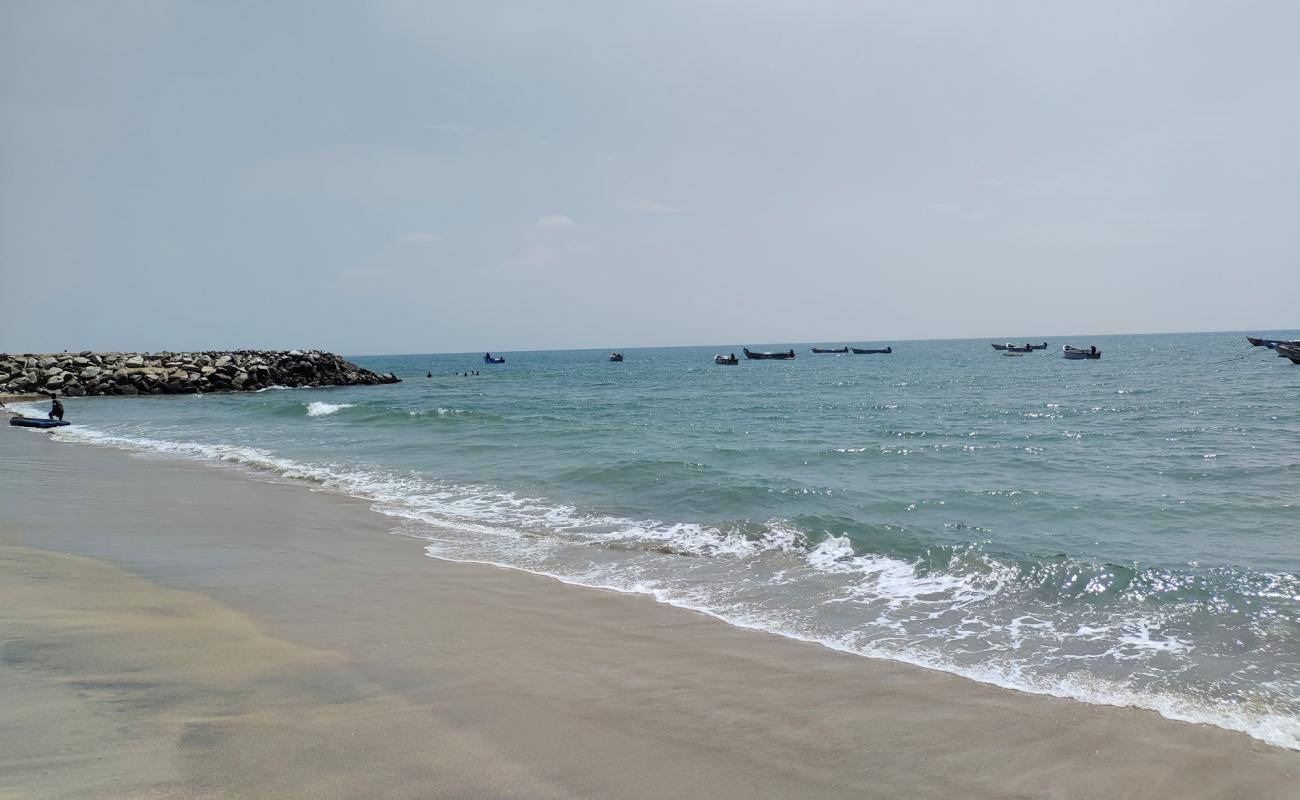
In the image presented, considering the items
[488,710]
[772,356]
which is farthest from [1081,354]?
[488,710]

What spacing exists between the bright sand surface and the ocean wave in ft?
1.56

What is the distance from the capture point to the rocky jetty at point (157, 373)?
149 ft

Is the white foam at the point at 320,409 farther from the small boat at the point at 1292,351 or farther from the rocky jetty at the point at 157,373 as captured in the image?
the small boat at the point at 1292,351

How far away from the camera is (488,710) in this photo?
15.2 feet

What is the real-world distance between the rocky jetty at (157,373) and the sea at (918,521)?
70.6 feet

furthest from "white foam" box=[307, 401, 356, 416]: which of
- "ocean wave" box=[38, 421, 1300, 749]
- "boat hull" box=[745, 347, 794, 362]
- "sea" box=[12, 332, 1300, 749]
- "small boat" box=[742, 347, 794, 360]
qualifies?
"boat hull" box=[745, 347, 794, 362]

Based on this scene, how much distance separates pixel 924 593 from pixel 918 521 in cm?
349

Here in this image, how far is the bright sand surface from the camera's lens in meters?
3.80

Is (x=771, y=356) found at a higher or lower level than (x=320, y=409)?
higher

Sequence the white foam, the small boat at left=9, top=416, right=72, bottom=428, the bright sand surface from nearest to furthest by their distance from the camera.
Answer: the bright sand surface
the small boat at left=9, top=416, right=72, bottom=428
the white foam

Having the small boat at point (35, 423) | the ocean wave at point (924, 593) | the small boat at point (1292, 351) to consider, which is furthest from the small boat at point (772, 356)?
the ocean wave at point (924, 593)

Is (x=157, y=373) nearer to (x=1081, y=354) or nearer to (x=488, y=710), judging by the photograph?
(x=488, y=710)

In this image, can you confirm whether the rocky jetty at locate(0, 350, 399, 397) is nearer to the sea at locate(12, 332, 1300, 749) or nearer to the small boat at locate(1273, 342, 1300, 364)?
the sea at locate(12, 332, 1300, 749)

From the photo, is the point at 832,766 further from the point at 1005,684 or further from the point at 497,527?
the point at 497,527
